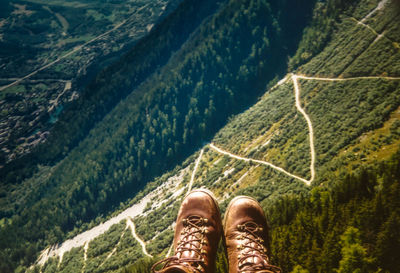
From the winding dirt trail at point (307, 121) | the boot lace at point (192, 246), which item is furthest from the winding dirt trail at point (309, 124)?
the boot lace at point (192, 246)

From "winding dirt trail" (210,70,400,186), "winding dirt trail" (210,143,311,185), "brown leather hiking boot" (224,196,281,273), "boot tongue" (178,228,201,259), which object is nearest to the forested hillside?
"winding dirt trail" (210,143,311,185)

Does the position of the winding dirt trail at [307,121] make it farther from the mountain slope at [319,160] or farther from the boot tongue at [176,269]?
the boot tongue at [176,269]

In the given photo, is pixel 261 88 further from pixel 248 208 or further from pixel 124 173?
pixel 248 208

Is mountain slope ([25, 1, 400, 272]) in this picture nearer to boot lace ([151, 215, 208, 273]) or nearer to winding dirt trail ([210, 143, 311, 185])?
winding dirt trail ([210, 143, 311, 185])

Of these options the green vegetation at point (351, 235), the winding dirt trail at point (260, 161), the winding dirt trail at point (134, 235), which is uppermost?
the green vegetation at point (351, 235)

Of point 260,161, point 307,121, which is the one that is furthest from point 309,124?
point 260,161

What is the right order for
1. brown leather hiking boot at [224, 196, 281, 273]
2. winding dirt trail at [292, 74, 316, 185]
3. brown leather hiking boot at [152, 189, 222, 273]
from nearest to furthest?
1. brown leather hiking boot at [152, 189, 222, 273]
2. brown leather hiking boot at [224, 196, 281, 273]
3. winding dirt trail at [292, 74, 316, 185]

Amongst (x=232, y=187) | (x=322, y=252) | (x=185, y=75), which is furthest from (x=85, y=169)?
(x=322, y=252)
